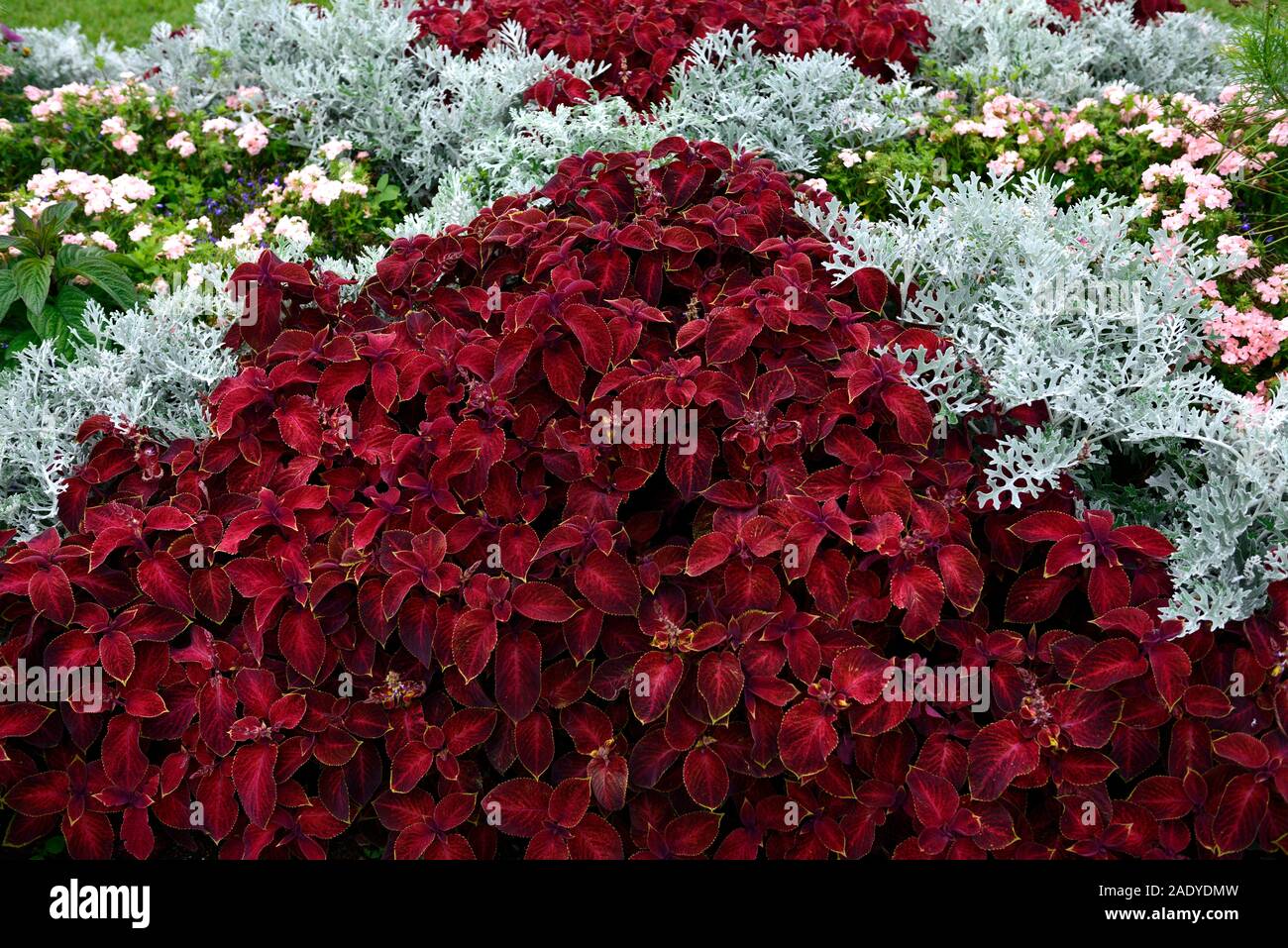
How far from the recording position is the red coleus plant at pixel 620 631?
6.79 feet

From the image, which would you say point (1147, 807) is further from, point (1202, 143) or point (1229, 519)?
point (1202, 143)

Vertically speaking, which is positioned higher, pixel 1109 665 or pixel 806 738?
pixel 1109 665

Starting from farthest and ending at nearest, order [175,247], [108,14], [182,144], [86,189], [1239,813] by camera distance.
→ [108,14], [182,144], [86,189], [175,247], [1239,813]

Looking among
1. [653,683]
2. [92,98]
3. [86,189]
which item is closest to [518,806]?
[653,683]

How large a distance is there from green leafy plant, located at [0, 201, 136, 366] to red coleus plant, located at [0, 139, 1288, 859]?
70 cm

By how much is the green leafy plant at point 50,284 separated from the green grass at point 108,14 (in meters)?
4.98

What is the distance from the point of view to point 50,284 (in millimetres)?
2938

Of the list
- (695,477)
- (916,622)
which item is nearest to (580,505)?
(695,477)

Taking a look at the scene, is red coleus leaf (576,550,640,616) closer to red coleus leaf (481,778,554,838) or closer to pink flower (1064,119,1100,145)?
red coleus leaf (481,778,554,838)

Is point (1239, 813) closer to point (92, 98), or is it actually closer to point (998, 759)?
Result: point (998, 759)

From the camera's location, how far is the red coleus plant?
2.07m

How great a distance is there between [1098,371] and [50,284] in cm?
270

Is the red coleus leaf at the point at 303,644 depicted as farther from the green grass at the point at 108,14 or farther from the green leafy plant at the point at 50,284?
the green grass at the point at 108,14

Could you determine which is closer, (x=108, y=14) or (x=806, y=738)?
A: (x=806, y=738)
